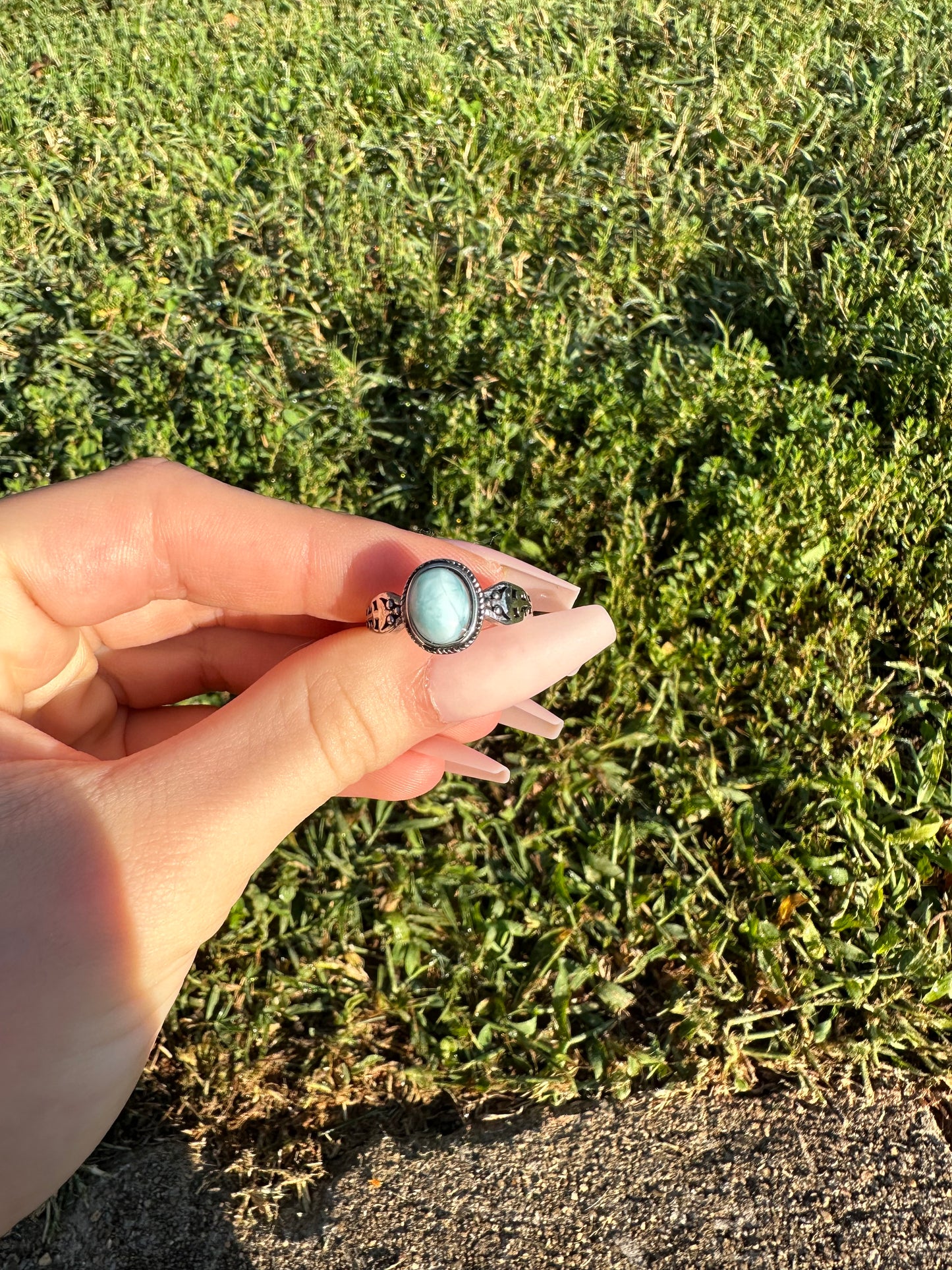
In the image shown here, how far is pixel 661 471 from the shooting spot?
4199mm

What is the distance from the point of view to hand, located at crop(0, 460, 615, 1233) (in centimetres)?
197

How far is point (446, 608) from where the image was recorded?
2.39 m

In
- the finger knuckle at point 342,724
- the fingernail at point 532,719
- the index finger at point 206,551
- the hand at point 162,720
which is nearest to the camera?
the hand at point 162,720

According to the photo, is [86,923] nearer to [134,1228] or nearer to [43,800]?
[43,800]

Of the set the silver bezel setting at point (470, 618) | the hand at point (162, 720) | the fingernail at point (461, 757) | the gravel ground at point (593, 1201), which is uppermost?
the silver bezel setting at point (470, 618)

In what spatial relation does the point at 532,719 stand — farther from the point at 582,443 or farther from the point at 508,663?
the point at 582,443

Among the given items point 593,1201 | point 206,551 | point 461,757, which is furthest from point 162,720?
point 593,1201

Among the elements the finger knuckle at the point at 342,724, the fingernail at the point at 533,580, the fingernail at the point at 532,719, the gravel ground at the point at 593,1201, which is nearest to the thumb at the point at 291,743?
the finger knuckle at the point at 342,724

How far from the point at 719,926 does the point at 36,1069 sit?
2022 mm

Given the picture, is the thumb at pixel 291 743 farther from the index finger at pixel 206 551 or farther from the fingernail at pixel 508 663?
the index finger at pixel 206 551

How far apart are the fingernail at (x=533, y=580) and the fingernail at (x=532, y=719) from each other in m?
0.28

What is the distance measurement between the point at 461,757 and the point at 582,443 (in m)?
1.80

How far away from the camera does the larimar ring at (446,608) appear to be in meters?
2.40

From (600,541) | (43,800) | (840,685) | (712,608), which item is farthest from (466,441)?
(43,800)
